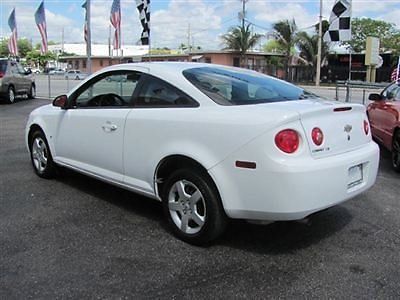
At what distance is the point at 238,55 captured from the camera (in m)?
48.9

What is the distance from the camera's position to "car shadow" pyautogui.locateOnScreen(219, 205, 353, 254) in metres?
3.86

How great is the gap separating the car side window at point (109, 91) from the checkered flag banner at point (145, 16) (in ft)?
40.7

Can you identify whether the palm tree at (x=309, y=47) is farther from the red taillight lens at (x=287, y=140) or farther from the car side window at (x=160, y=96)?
the red taillight lens at (x=287, y=140)

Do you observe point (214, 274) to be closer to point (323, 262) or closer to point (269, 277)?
point (269, 277)

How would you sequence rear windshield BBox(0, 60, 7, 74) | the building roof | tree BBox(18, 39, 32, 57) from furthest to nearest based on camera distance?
tree BBox(18, 39, 32, 57), the building roof, rear windshield BBox(0, 60, 7, 74)

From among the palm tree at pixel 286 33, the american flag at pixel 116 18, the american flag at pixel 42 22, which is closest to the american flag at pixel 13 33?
the american flag at pixel 42 22

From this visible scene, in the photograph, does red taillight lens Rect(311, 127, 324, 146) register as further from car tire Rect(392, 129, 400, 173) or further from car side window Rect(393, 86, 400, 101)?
car side window Rect(393, 86, 400, 101)

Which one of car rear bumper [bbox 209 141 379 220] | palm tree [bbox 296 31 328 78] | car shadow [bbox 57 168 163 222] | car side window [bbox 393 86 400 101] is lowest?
car shadow [bbox 57 168 163 222]

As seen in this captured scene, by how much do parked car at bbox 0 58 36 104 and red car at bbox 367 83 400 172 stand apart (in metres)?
13.9

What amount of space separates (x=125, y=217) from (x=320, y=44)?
44.5 m

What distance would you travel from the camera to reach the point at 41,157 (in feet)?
19.4

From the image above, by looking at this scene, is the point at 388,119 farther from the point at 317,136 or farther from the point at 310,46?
the point at 310,46

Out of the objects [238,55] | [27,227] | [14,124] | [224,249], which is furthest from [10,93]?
[238,55]

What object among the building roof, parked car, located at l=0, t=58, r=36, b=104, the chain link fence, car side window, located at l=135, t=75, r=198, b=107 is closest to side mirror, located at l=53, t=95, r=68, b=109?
car side window, located at l=135, t=75, r=198, b=107
